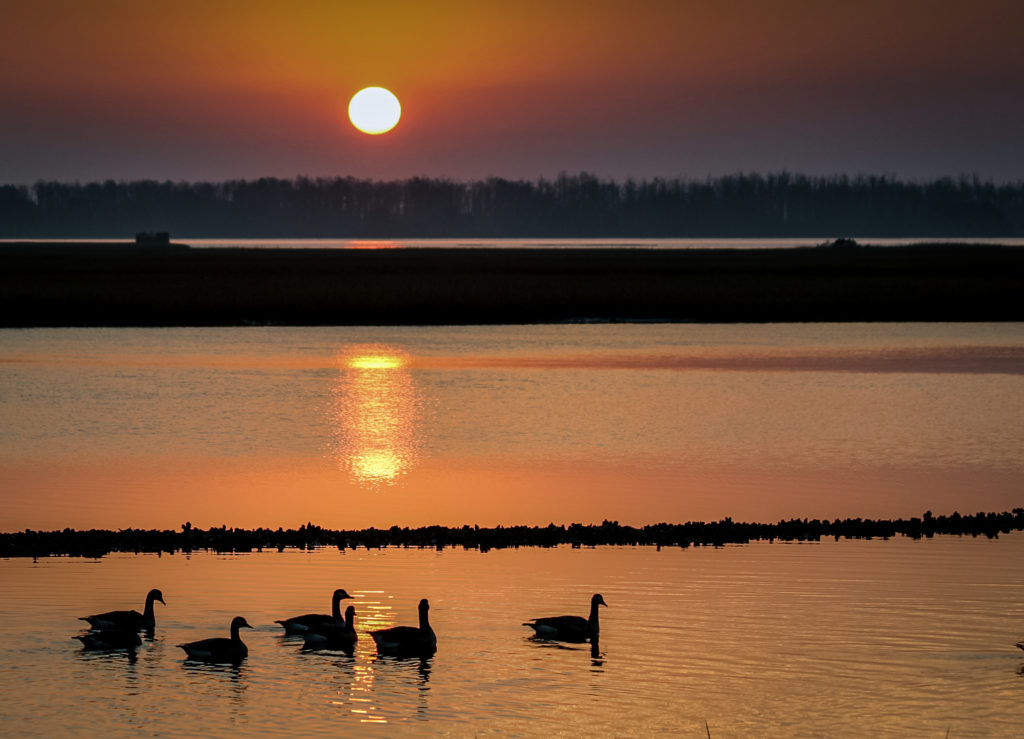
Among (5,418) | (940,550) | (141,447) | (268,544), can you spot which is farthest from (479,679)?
(5,418)

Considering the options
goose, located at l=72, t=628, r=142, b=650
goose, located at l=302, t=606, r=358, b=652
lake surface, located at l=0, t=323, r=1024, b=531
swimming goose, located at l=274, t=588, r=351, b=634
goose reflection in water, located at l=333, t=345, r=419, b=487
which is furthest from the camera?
goose reflection in water, located at l=333, t=345, r=419, b=487

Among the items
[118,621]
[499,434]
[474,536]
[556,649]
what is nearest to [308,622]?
[118,621]

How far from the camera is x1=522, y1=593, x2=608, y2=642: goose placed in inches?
615

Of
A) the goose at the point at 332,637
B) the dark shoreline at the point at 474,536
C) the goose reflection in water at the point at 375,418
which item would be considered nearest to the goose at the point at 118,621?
the goose at the point at 332,637

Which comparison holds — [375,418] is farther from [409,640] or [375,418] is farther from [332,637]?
[409,640]

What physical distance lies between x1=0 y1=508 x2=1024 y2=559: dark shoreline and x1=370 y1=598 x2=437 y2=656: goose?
5.43 meters

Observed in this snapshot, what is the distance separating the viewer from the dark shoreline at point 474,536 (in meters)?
Result: 20.6

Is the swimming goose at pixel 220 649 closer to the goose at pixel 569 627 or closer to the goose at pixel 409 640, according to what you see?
the goose at pixel 409 640

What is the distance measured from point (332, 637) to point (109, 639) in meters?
2.21

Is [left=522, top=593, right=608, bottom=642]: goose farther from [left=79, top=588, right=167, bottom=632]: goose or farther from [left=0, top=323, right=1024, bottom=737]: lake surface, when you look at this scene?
[left=79, top=588, right=167, bottom=632]: goose

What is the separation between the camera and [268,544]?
20.9 m

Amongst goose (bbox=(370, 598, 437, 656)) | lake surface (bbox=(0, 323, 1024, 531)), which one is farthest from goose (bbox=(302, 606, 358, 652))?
lake surface (bbox=(0, 323, 1024, 531))

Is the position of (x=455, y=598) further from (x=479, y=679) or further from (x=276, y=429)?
(x=276, y=429)

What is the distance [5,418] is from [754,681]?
24.1 meters
